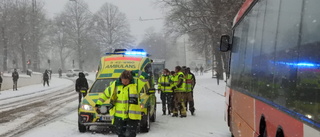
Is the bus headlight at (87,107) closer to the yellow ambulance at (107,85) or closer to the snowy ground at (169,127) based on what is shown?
the yellow ambulance at (107,85)

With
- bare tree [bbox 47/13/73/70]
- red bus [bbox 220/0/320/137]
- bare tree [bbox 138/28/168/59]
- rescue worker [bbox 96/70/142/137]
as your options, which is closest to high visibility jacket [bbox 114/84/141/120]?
rescue worker [bbox 96/70/142/137]

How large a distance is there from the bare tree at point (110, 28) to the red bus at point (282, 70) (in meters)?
72.1

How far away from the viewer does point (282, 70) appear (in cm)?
347

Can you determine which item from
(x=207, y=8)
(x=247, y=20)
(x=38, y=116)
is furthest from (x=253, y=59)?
(x=207, y=8)

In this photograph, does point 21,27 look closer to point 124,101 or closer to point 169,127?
point 169,127

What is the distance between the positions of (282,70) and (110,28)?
7435 centimetres

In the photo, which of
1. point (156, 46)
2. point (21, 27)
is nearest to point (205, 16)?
point (21, 27)

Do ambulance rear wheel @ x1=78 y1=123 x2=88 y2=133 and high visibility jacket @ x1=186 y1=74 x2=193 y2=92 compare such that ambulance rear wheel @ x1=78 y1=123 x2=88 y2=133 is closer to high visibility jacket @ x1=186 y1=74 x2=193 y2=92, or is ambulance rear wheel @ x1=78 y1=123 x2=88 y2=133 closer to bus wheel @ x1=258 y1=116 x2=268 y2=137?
high visibility jacket @ x1=186 y1=74 x2=193 y2=92

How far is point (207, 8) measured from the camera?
3030cm

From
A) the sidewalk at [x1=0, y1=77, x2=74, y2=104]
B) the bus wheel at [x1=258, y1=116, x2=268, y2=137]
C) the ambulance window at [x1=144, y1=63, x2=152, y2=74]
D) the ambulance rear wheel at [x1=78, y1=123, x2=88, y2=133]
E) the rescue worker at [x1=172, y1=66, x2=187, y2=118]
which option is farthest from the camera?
the sidewalk at [x1=0, y1=77, x2=74, y2=104]

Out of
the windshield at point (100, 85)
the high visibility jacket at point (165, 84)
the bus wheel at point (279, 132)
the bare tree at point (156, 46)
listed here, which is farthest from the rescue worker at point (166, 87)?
the bare tree at point (156, 46)

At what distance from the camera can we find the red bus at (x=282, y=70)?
2678 mm

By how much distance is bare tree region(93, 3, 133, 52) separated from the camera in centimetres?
7662

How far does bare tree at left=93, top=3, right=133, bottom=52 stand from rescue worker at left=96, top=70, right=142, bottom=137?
70.8m
